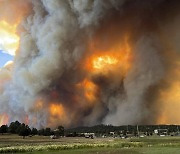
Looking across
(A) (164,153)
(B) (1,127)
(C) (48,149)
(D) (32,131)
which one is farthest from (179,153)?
(B) (1,127)

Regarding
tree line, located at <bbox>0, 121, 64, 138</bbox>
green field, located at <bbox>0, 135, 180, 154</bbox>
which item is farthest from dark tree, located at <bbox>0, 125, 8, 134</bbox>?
green field, located at <bbox>0, 135, 180, 154</bbox>

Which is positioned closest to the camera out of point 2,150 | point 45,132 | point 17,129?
point 2,150

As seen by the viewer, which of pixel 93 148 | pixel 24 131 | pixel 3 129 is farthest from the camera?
pixel 3 129

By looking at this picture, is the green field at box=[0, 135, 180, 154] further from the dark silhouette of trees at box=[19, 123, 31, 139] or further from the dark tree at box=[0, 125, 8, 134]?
the dark tree at box=[0, 125, 8, 134]

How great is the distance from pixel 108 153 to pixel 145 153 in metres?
7.13

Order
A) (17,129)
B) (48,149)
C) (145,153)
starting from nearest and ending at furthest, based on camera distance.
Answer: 1. (145,153)
2. (48,149)
3. (17,129)

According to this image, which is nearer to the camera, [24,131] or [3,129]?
[24,131]

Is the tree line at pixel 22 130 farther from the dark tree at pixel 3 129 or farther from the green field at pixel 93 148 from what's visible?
the green field at pixel 93 148

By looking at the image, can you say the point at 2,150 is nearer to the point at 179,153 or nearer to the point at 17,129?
the point at 179,153

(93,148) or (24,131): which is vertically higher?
(24,131)

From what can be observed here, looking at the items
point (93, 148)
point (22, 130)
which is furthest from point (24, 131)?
point (93, 148)

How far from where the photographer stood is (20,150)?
78.8 metres

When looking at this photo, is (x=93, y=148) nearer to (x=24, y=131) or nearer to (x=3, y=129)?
(x=24, y=131)

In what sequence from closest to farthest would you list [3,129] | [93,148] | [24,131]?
1. [93,148]
2. [24,131]
3. [3,129]
